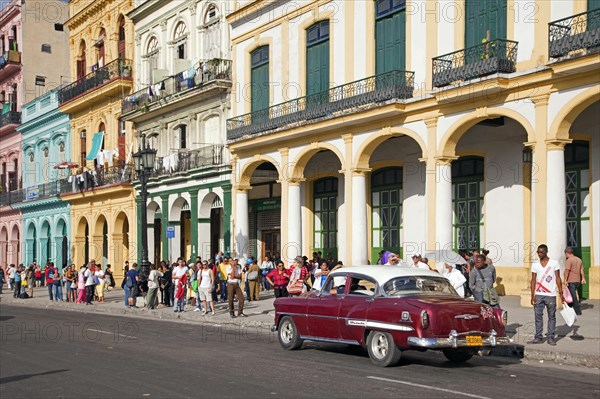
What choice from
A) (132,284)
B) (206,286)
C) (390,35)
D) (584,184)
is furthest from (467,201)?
(132,284)

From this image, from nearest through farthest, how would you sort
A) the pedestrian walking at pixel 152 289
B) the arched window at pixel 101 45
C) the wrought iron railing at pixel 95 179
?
the pedestrian walking at pixel 152 289
the wrought iron railing at pixel 95 179
the arched window at pixel 101 45

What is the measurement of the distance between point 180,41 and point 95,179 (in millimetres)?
9818

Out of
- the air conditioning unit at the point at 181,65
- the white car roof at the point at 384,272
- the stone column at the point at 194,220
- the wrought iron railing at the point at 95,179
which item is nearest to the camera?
the white car roof at the point at 384,272

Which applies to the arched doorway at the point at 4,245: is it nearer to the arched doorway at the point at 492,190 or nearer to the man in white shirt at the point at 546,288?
the arched doorway at the point at 492,190

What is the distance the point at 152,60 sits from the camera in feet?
133

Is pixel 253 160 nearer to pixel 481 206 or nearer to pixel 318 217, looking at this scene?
pixel 318 217

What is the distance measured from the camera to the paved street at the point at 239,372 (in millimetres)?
10297

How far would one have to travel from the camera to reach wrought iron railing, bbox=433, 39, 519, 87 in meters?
20.9

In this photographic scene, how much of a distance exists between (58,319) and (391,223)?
11.4 metres

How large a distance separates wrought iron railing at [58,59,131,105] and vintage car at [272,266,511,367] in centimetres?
2926

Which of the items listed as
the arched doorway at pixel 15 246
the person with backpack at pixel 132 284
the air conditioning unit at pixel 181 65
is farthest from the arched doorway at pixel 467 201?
the arched doorway at pixel 15 246

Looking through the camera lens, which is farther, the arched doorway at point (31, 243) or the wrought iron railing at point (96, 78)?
the arched doorway at point (31, 243)

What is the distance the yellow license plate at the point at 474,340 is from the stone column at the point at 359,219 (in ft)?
45.5

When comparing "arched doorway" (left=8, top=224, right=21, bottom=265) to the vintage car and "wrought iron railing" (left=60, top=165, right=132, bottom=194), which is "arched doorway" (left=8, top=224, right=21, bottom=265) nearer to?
"wrought iron railing" (left=60, top=165, right=132, bottom=194)
